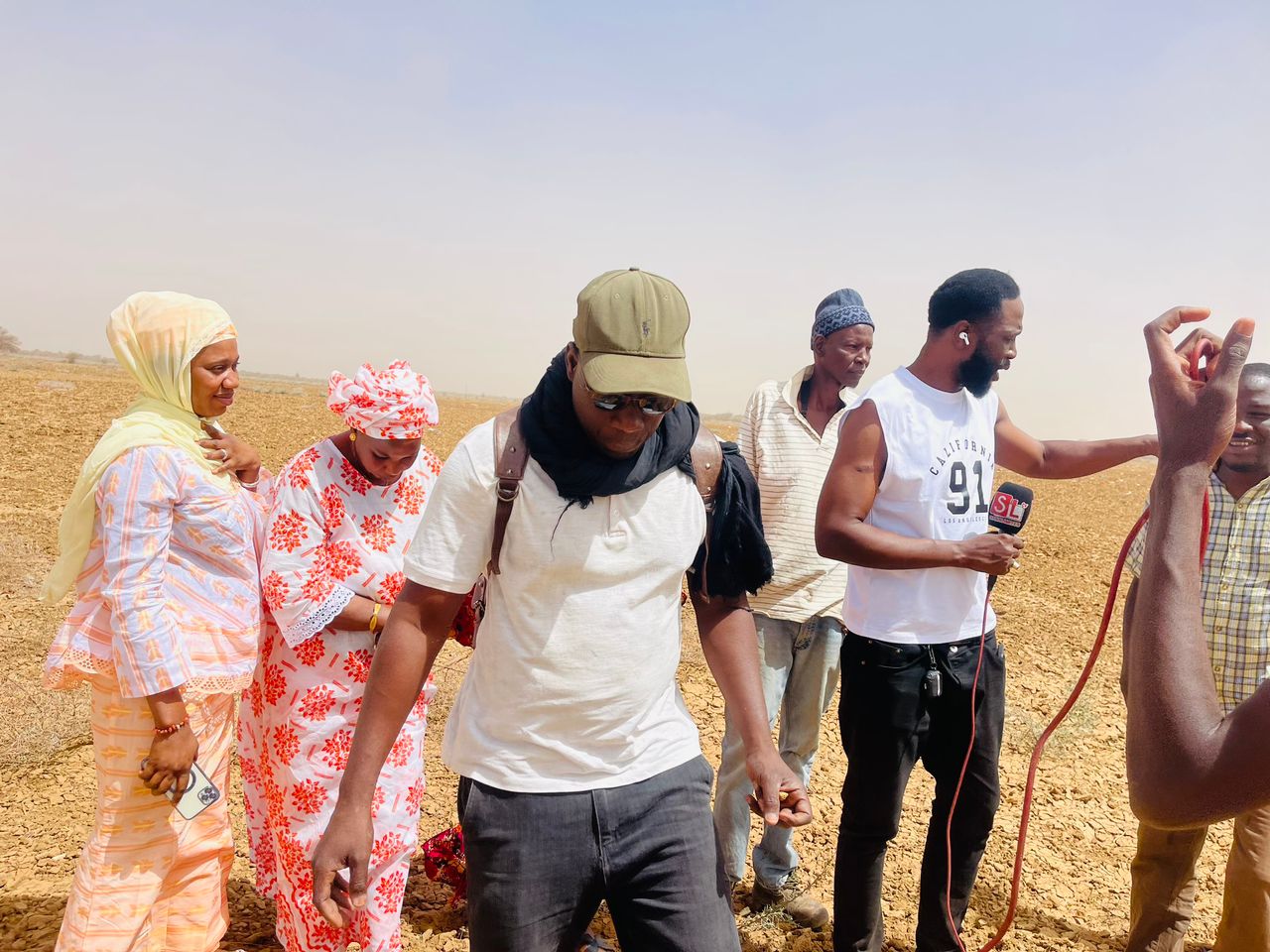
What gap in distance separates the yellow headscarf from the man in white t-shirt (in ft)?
4.05

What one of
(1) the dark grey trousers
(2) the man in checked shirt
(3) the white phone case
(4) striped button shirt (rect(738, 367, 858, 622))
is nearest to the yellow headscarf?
(3) the white phone case

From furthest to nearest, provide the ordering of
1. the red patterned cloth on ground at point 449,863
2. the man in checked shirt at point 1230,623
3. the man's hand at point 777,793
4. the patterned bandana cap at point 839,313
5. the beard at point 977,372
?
the patterned bandana cap at point 839,313
the red patterned cloth on ground at point 449,863
the man in checked shirt at point 1230,623
the beard at point 977,372
the man's hand at point 777,793

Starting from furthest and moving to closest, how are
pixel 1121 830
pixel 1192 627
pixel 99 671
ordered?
pixel 1121 830 → pixel 99 671 → pixel 1192 627

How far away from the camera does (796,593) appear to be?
12.0 feet

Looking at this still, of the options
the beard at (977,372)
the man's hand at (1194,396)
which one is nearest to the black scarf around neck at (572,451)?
the man's hand at (1194,396)

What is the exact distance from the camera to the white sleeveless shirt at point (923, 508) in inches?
113

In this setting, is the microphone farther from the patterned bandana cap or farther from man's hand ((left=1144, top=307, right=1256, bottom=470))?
man's hand ((left=1144, top=307, right=1256, bottom=470))

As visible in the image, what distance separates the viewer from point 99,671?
103 inches

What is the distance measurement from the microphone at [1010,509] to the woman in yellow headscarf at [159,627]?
2362mm

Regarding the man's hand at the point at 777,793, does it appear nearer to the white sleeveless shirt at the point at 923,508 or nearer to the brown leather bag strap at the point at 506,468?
the brown leather bag strap at the point at 506,468

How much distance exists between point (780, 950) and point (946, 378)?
2.25m

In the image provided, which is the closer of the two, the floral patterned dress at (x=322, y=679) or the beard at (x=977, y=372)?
the floral patterned dress at (x=322, y=679)

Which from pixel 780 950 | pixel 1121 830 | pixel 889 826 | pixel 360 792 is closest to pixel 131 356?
pixel 360 792

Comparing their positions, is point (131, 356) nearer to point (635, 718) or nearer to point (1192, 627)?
point (635, 718)
